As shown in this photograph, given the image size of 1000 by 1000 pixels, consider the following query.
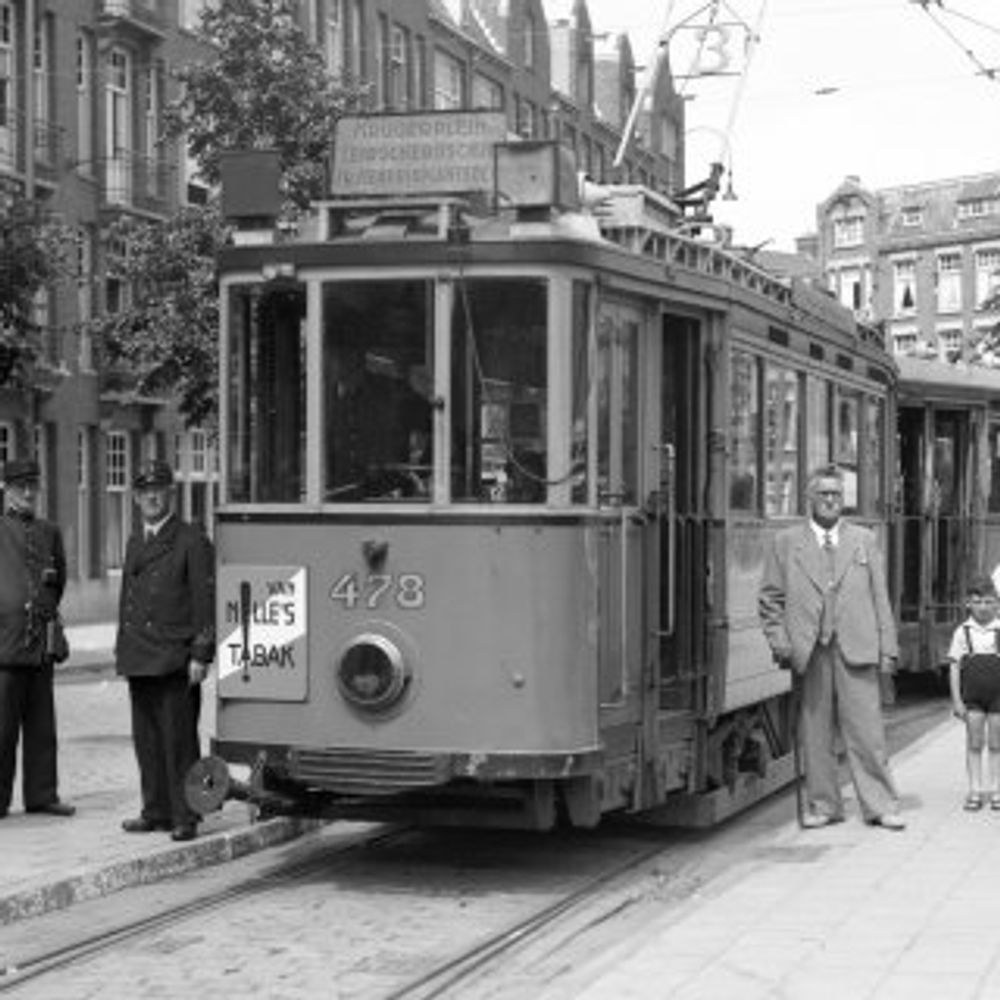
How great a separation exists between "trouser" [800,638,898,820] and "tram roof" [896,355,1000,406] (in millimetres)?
7387

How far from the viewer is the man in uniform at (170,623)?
396 inches

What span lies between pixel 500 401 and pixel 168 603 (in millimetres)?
2280

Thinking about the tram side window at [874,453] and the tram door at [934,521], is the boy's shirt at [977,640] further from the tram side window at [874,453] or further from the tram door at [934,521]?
the tram door at [934,521]

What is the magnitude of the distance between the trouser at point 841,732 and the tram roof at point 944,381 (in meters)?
7.39

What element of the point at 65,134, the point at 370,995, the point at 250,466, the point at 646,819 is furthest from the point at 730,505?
the point at 65,134

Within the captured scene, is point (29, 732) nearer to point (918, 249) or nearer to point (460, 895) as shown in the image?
point (460, 895)

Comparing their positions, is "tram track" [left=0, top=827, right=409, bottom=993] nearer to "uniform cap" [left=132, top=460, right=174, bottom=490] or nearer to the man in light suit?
"uniform cap" [left=132, top=460, right=174, bottom=490]

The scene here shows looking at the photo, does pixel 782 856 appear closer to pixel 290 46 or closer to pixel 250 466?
pixel 250 466

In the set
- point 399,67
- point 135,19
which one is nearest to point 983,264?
point 399,67

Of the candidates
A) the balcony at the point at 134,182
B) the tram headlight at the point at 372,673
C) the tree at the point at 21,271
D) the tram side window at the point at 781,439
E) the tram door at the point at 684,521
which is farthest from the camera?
the balcony at the point at 134,182

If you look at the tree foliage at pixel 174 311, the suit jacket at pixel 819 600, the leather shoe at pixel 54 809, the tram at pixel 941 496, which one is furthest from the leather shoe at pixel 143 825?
the tree foliage at pixel 174 311

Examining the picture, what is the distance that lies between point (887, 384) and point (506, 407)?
701cm

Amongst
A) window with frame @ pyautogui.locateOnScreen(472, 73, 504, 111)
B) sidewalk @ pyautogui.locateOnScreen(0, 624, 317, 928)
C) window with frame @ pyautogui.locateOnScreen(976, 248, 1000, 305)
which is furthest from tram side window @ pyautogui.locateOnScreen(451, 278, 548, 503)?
window with frame @ pyautogui.locateOnScreen(976, 248, 1000, 305)

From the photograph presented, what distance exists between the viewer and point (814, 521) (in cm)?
1035
